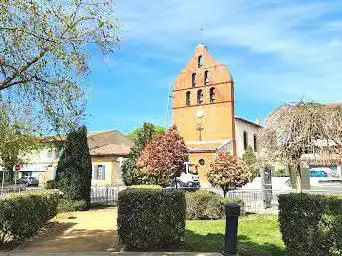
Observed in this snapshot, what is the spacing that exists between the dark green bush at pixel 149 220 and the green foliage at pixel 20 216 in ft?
9.27

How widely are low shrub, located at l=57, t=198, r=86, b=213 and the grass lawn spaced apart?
6484mm

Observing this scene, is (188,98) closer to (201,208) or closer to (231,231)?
(201,208)

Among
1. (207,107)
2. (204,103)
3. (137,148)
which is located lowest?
(137,148)

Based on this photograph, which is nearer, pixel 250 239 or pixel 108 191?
pixel 250 239

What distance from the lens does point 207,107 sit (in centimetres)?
4997

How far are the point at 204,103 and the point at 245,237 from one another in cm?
→ 3953

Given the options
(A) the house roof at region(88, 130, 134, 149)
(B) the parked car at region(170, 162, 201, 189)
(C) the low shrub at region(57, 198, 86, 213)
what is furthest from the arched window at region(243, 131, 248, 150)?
(C) the low shrub at region(57, 198, 86, 213)

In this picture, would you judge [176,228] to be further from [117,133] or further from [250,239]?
[117,133]

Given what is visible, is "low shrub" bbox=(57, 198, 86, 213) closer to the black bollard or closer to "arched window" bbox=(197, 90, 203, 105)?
the black bollard

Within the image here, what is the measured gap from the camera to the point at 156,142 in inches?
892

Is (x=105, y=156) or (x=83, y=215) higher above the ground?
(x=105, y=156)

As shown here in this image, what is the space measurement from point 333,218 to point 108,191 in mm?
18379

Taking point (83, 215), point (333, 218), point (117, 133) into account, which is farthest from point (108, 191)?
point (117, 133)

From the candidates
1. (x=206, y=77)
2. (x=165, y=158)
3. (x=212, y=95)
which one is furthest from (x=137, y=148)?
(x=206, y=77)
